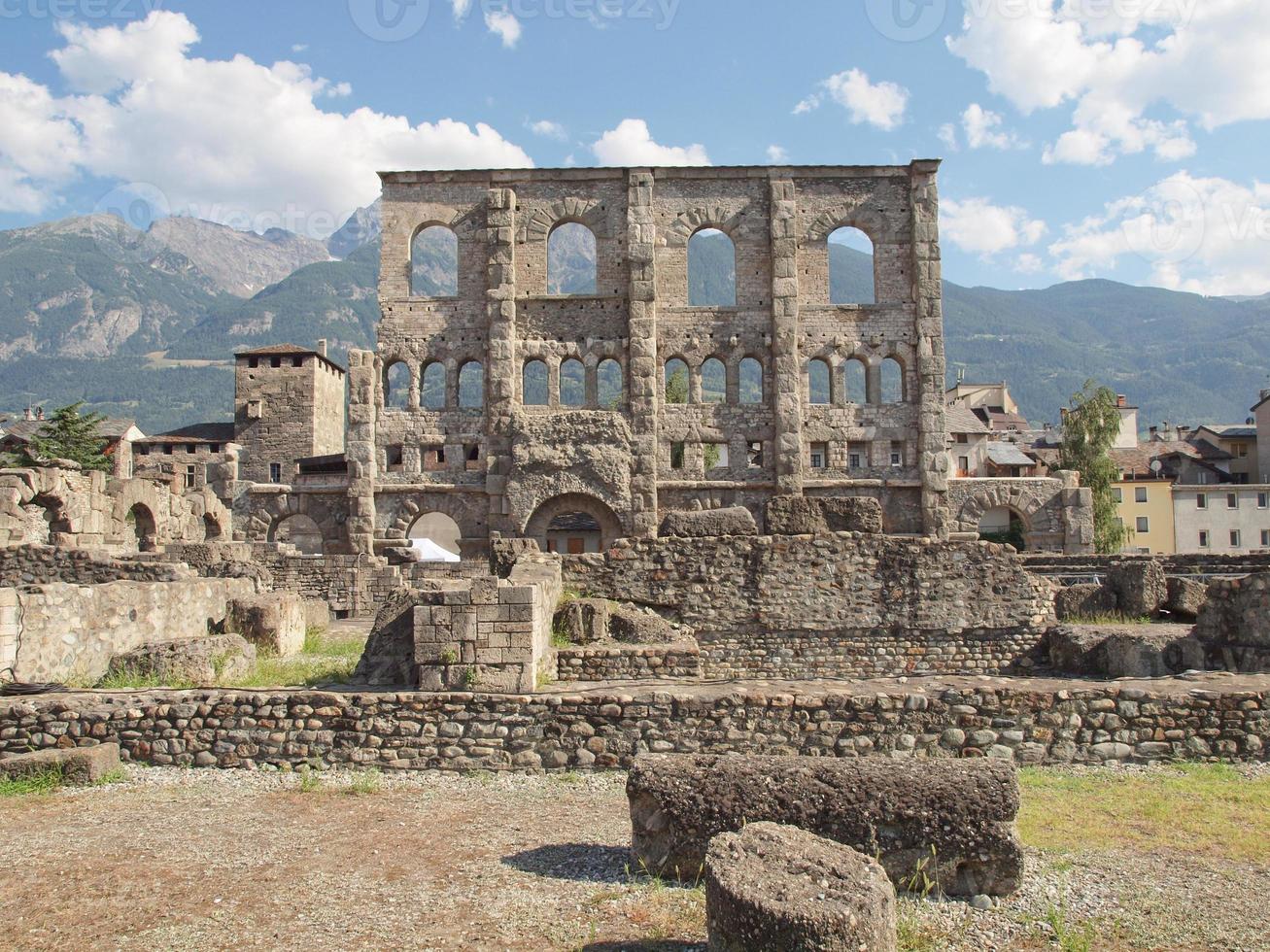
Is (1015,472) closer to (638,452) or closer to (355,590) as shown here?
(638,452)

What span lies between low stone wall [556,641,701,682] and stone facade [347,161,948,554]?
19.5m

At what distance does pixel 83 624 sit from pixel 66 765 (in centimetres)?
390

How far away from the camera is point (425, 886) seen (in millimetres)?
5707

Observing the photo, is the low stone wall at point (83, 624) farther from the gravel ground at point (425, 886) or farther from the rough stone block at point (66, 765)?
the gravel ground at point (425, 886)

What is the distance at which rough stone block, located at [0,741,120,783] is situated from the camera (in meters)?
7.91

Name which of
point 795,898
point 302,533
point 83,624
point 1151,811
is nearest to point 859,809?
point 795,898

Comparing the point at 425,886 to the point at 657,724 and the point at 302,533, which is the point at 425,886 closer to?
the point at 657,724

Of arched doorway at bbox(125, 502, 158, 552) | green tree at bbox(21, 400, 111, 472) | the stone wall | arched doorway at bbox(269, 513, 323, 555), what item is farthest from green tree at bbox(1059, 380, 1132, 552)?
green tree at bbox(21, 400, 111, 472)

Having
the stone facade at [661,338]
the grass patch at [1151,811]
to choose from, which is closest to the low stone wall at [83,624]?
the grass patch at [1151,811]

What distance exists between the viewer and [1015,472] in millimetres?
56562

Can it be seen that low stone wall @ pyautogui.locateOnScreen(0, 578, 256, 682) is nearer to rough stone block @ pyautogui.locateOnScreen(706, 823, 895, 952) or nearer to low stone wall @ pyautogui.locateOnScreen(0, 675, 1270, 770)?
low stone wall @ pyautogui.locateOnScreen(0, 675, 1270, 770)

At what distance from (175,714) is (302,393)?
51.4 m

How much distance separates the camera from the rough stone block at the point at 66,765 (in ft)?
26.0

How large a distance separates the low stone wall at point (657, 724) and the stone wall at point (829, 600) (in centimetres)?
647
